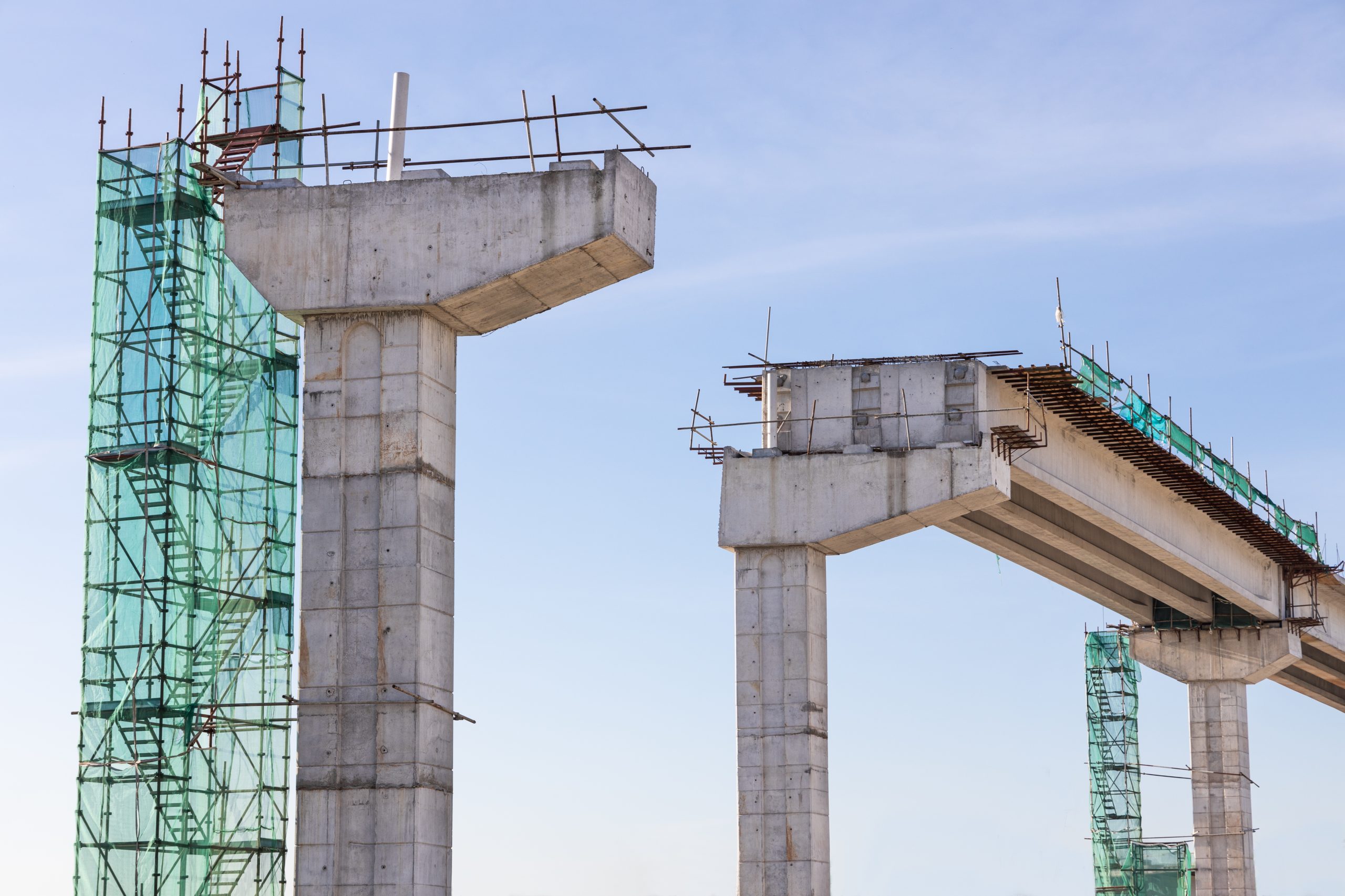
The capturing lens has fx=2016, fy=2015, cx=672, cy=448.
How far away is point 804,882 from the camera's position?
37.7 metres

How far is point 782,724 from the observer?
3831cm

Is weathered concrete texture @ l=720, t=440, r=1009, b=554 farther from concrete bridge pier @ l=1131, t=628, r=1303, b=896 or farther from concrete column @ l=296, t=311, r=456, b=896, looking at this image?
concrete bridge pier @ l=1131, t=628, r=1303, b=896

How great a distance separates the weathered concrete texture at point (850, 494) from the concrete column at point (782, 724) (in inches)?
21.1

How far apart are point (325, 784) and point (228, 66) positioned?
16.1m

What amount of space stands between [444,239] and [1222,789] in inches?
1535

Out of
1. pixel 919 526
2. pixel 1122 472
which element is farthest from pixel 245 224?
pixel 1122 472

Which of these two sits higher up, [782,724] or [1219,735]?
[1219,735]

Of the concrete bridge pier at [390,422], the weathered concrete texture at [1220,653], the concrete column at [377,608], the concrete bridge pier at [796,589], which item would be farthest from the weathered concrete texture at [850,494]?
the weathered concrete texture at [1220,653]

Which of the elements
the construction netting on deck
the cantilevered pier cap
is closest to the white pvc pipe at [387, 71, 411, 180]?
the cantilevered pier cap

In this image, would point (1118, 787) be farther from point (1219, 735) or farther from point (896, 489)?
point (896, 489)

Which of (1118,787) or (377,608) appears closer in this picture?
(377,608)

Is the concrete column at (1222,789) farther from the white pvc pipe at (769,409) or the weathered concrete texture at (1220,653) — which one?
the white pvc pipe at (769,409)

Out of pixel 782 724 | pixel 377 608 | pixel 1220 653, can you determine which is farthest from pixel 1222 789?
pixel 377 608

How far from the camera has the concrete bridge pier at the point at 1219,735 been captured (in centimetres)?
5797
